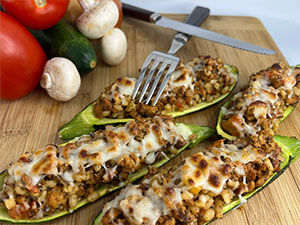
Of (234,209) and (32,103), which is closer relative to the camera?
(234,209)

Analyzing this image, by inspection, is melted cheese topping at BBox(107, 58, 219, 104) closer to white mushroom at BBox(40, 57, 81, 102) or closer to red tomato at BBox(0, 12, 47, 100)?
white mushroom at BBox(40, 57, 81, 102)

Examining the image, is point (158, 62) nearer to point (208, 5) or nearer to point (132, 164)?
point (132, 164)

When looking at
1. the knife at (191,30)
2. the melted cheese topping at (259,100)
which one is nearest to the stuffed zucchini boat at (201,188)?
the melted cheese topping at (259,100)

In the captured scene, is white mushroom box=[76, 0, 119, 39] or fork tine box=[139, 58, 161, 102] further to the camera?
white mushroom box=[76, 0, 119, 39]

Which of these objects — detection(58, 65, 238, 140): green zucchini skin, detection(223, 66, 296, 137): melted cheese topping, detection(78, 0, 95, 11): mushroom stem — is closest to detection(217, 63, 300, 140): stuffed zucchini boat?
detection(223, 66, 296, 137): melted cheese topping

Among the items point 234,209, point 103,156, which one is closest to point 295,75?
point 234,209

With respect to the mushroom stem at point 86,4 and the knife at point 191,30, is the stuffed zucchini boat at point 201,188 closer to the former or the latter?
the knife at point 191,30
